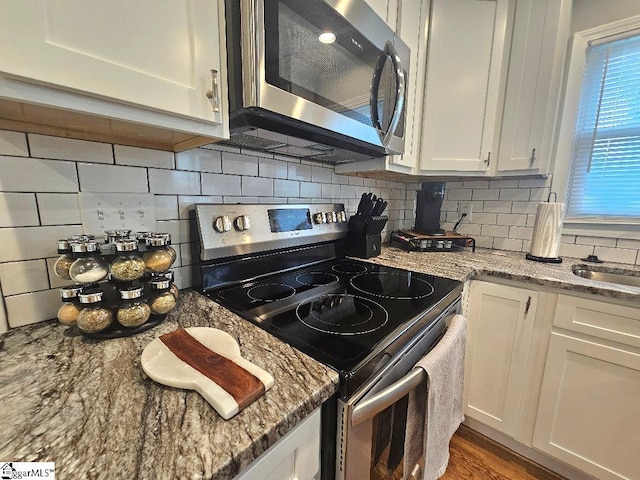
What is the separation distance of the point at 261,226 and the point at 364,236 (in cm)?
59

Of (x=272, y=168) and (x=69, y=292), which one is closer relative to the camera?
(x=69, y=292)

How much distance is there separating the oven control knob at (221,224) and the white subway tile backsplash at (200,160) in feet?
0.64

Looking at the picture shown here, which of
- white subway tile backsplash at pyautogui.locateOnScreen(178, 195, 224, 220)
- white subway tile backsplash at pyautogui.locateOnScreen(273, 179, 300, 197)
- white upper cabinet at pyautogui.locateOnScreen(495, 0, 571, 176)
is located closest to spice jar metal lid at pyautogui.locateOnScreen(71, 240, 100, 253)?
white subway tile backsplash at pyautogui.locateOnScreen(178, 195, 224, 220)

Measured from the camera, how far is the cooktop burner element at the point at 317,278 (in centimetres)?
106

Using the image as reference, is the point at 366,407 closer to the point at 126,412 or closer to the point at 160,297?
the point at 126,412

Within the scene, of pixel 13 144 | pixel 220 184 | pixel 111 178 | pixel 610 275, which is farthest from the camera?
pixel 610 275

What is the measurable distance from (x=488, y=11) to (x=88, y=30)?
182 centimetres

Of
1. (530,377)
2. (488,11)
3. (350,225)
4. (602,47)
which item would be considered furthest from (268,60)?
(602,47)

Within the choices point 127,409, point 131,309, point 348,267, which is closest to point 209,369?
point 127,409

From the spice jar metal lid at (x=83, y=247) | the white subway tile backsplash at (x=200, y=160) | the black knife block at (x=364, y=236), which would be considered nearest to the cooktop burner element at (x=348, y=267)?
the black knife block at (x=364, y=236)

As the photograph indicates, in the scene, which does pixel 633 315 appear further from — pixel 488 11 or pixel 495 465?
pixel 488 11

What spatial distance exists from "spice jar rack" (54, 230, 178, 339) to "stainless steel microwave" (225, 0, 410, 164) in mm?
427

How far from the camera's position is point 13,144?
62 centimetres

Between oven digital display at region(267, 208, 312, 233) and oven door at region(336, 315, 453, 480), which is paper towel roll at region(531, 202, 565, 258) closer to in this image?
oven door at region(336, 315, 453, 480)
